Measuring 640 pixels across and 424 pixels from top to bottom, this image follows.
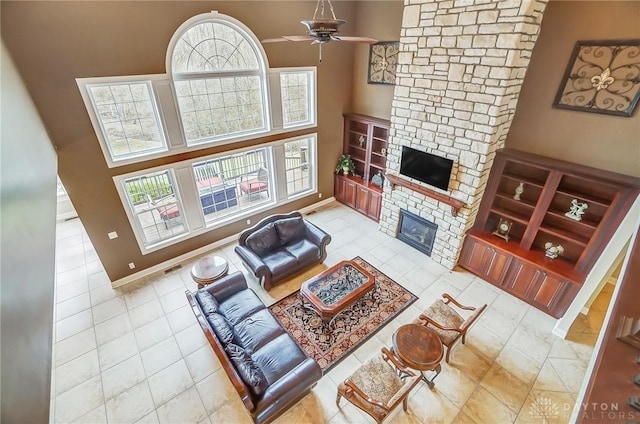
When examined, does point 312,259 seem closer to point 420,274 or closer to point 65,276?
point 420,274

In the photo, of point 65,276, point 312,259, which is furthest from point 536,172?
point 65,276

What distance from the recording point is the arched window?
482cm

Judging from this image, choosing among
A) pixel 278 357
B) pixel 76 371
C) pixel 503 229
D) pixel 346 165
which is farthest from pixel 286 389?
pixel 346 165

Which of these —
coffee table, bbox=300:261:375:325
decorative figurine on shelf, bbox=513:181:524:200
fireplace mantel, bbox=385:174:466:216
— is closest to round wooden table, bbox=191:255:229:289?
coffee table, bbox=300:261:375:325

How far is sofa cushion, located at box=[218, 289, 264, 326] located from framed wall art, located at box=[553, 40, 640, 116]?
546 centimetres

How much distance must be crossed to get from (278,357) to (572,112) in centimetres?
533

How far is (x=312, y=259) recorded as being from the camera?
5621mm

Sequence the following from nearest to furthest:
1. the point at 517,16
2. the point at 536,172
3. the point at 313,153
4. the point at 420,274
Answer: the point at 517,16
the point at 536,172
the point at 420,274
the point at 313,153

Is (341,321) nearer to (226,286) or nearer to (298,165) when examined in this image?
(226,286)

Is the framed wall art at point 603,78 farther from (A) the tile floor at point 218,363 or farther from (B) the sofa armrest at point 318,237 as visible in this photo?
(B) the sofa armrest at point 318,237

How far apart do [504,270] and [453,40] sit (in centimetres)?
401

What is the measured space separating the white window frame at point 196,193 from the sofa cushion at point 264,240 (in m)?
1.30

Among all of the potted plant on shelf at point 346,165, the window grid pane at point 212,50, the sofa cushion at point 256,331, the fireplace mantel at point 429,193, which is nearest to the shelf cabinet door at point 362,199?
the potted plant on shelf at point 346,165

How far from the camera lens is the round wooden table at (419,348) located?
3.37m
